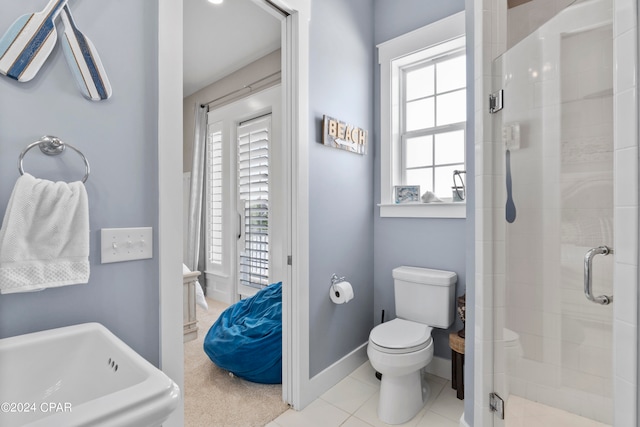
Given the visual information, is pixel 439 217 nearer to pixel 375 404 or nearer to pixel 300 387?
pixel 375 404

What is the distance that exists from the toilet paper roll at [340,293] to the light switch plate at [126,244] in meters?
1.25

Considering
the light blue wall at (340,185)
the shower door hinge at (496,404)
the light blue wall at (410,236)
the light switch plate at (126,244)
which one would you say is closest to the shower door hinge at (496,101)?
the light blue wall at (410,236)

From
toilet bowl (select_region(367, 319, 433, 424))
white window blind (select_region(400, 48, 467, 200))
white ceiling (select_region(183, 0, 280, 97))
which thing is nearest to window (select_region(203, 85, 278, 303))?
white ceiling (select_region(183, 0, 280, 97))

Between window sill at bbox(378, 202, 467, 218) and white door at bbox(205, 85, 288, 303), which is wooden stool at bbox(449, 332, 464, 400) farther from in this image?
white door at bbox(205, 85, 288, 303)

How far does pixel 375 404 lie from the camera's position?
1901 mm

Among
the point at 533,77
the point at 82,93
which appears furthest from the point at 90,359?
the point at 533,77

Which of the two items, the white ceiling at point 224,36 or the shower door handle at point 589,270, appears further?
the white ceiling at point 224,36

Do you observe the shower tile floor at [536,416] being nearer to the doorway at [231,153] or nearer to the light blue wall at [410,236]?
the light blue wall at [410,236]

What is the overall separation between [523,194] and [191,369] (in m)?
2.38

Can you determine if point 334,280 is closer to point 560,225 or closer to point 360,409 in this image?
point 360,409

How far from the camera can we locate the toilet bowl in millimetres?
1709

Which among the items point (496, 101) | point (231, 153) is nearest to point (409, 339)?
point (496, 101)

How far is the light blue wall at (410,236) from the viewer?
2160 millimetres

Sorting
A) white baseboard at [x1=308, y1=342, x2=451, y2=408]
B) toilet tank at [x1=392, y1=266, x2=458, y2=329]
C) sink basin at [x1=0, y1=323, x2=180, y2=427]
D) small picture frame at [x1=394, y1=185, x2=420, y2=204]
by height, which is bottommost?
white baseboard at [x1=308, y1=342, x2=451, y2=408]
